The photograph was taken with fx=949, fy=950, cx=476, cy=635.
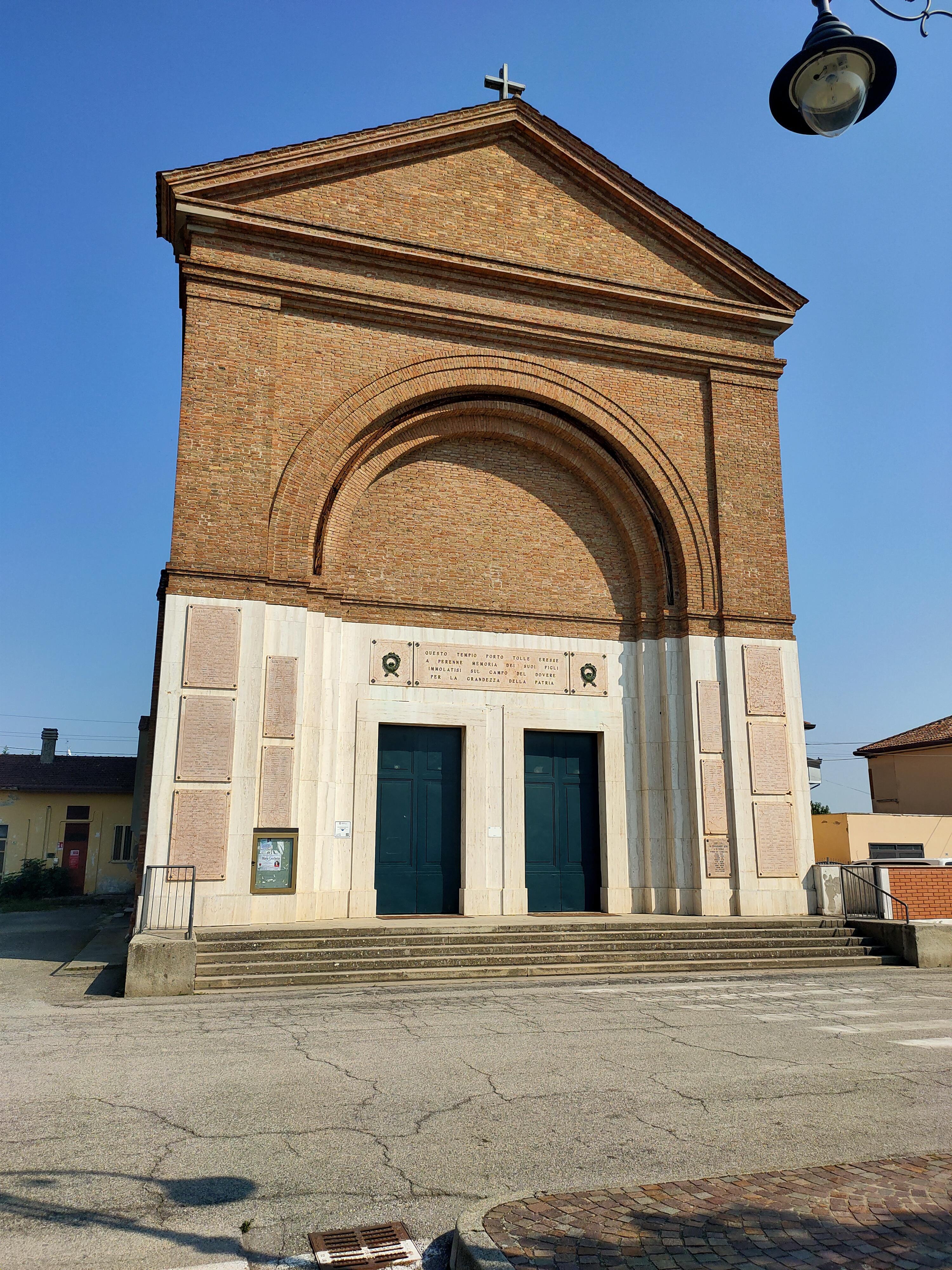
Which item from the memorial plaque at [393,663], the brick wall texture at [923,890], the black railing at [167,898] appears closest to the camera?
the black railing at [167,898]

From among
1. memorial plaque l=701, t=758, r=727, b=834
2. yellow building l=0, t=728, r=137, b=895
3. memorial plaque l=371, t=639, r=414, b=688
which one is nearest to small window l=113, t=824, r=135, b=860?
yellow building l=0, t=728, r=137, b=895

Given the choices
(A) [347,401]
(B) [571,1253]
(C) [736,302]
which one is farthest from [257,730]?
(C) [736,302]

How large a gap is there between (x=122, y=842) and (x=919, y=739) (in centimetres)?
2844

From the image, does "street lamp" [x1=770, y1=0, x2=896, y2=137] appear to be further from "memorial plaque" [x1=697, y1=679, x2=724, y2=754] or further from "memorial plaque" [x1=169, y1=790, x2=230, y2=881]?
"memorial plaque" [x1=697, y1=679, x2=724, y2=754]

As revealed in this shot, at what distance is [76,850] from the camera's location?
36.4 metres

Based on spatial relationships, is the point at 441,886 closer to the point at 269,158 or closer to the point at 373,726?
the point at 373,726

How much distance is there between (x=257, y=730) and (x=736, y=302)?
1179 cm

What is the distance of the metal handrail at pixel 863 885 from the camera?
14453mm

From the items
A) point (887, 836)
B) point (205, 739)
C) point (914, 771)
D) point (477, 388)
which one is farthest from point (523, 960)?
point (914, 771)

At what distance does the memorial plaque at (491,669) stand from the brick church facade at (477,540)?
0.16 feet

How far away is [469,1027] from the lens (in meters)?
8.36

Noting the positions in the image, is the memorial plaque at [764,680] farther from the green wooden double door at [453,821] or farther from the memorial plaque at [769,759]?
the green wooden double door at [453,821]

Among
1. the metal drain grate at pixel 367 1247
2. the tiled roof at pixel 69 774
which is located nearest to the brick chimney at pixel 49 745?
the tiled roof at pixel 69 774

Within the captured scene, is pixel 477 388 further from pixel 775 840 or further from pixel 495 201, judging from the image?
pixel 775 840
